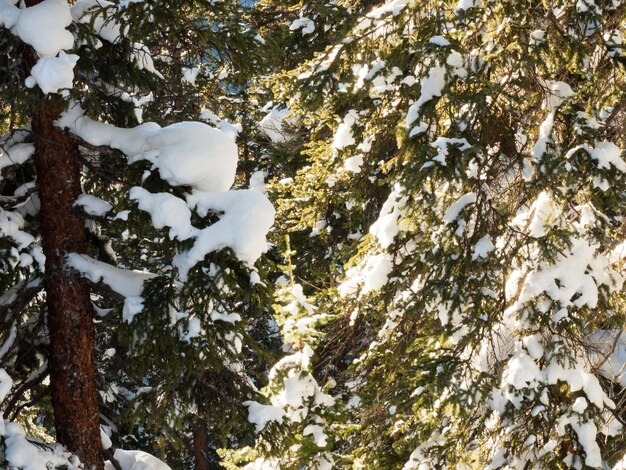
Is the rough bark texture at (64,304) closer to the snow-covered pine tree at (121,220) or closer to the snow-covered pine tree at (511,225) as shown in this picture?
the snow-covered pine tree at (121,220)

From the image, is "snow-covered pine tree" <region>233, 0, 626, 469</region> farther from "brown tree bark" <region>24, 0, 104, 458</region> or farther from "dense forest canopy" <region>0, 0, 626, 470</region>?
"brown tree bark" <region>24, 0, 104, 458</region>

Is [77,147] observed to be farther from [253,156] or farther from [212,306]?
[253,156]

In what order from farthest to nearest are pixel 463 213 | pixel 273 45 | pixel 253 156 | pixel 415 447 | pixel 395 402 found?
pixel 253 156 → pixel 415 447 → pixel 395 402 → pixel 463 213 → pixel 273 45

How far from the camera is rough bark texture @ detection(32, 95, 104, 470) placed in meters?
4.88

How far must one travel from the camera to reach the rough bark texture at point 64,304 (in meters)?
4.88

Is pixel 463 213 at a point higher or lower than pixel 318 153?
lower

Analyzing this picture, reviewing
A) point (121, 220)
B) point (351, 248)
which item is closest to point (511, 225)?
point (351, 248)

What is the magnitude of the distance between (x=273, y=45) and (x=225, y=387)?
244 centimetres

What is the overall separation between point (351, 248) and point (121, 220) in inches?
189

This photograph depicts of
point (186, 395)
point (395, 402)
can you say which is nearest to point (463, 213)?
point (395, 402)

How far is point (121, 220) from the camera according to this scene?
4.43m

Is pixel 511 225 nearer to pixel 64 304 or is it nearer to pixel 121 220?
pixel 121 220

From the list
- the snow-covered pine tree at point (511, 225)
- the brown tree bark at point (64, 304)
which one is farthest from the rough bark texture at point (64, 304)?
the snow-covered pine tree at point (511, 225)

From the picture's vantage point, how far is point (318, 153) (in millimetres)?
9469
